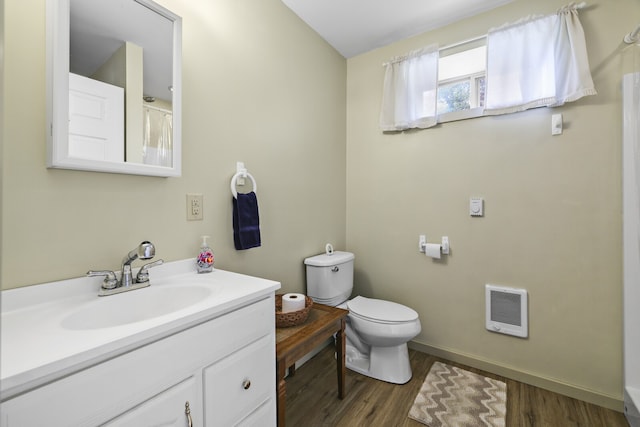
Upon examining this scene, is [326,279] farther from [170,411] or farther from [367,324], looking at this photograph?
[170,411]

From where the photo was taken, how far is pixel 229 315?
92cm

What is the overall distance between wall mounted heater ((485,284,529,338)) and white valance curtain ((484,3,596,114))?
1.16 m

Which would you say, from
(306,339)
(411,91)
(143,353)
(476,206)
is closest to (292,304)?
(306,339)

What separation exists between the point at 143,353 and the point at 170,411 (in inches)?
7.9

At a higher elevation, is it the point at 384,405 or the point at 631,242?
the point at 631,242

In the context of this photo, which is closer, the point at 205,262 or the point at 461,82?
the point at 205,262

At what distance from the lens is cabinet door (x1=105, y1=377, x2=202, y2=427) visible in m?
0.69

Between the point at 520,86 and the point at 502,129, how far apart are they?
0.26 metres

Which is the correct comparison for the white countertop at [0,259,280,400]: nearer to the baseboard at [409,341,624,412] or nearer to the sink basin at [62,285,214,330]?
the sink basin at [62,285,214,330]

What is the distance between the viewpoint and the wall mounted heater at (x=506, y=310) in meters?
1.81

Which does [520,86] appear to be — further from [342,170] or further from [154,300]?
[154,300]

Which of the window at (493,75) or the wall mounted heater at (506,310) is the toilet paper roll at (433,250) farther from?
the window at (493,75)

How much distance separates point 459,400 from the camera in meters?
1.63

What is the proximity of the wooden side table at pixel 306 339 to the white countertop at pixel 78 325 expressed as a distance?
328 mm
